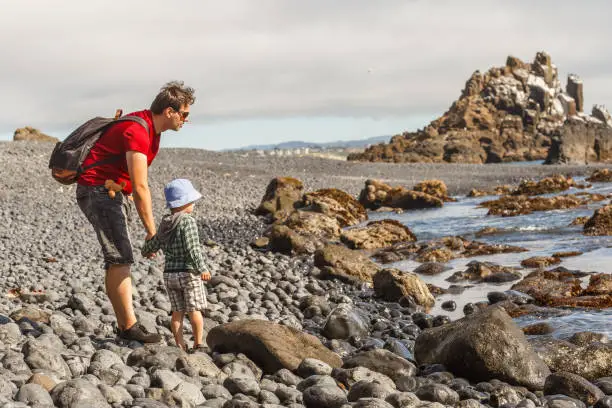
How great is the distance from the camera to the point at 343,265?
45.0 feet

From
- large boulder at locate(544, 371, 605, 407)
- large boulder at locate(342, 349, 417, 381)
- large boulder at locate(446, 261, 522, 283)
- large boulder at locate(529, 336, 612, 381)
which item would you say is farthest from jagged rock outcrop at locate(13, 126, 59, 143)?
large boulder at locate(544, 371, 605, 407)

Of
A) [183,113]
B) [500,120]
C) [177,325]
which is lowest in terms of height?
[177,325]

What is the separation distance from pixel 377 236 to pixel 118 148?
13.5m

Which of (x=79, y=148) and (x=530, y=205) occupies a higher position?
(x=79, y=148)

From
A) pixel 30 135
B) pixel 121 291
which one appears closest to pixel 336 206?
pixel 121 291

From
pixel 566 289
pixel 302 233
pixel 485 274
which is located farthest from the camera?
pixel 302 233

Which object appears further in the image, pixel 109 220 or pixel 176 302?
pixel 176 302

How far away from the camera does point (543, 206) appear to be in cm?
2683

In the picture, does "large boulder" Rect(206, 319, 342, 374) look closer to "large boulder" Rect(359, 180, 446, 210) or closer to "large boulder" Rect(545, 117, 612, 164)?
"large boulder" Rect(359, 180, 446, 210)

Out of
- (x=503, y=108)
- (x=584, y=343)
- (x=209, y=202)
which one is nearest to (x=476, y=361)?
(x=584, y=343)

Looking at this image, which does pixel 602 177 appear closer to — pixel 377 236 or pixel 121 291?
pixel 377 236

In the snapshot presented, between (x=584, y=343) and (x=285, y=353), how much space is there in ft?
13.1

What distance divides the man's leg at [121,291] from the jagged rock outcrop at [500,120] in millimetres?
70375

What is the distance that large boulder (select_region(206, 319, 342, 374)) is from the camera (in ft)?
22.1
